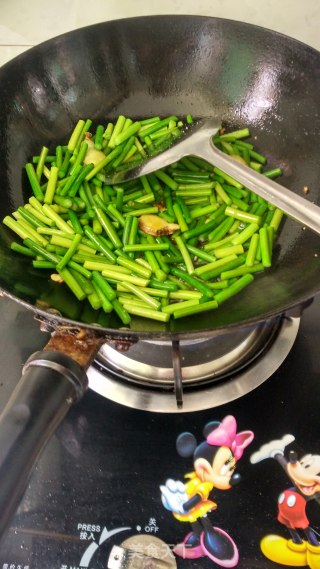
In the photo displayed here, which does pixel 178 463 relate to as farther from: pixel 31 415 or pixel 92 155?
pixel 92 155

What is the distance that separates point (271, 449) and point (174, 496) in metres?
0.23

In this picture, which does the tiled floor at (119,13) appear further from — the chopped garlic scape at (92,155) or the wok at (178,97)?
the chopped garlic scape at (92,155)

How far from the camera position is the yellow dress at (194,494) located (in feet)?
3.25

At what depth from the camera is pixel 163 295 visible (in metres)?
1.16

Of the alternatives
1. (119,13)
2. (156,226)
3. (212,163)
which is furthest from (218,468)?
(119,13)

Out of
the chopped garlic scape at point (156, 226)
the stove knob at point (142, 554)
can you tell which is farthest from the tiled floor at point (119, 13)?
the stove knob at point (142, 554)

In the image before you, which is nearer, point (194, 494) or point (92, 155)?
point (194, 494)

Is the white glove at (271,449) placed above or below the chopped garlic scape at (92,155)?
below

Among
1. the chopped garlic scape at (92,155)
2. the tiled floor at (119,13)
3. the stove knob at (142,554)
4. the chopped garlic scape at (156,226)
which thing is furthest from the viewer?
the tiled floor at (119,13)

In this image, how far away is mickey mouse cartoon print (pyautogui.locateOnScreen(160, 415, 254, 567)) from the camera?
0.95m

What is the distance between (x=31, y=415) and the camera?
783 millimetres

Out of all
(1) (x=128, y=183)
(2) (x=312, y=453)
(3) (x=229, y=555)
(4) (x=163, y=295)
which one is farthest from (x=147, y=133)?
(3) (x=229, y=555)

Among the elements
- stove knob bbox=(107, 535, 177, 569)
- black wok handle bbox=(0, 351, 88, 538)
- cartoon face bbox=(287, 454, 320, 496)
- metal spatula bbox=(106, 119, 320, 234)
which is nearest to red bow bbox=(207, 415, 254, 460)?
cartoon face bbox=(287, 454, 320, 496)

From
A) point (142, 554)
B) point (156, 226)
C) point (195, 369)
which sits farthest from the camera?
point (156, 226)
